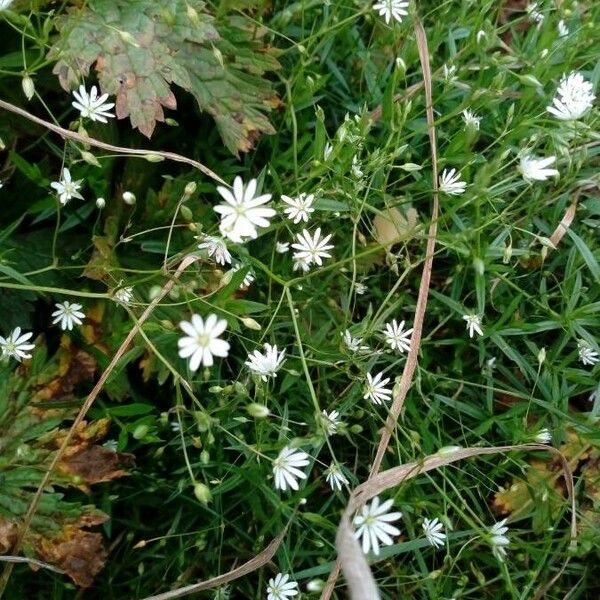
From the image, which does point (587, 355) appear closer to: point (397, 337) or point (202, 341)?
point (397, 337)

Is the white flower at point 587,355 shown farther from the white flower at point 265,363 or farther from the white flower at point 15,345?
the white flower at point 15,345

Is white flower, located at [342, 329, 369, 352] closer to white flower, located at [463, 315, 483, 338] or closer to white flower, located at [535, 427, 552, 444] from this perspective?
white flower, located at [463, 315, 483, 338]

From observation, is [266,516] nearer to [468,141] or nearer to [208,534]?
[208,534]

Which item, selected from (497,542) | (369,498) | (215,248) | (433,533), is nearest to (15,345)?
(215,248)

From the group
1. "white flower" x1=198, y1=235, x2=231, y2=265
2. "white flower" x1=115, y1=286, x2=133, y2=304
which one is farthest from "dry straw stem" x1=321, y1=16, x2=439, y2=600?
"white flower" x1=115, y1=286, x2=133, y2=304

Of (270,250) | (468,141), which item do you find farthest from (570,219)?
(270,250)
